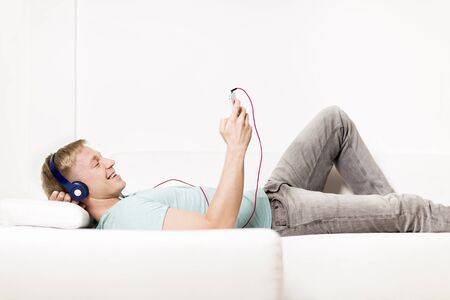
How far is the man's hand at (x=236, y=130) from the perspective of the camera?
1.55 meters

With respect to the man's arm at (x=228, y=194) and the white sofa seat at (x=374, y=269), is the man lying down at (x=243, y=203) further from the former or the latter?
the white sofa seat at (x=374, y=269)

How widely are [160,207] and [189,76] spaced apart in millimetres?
1132

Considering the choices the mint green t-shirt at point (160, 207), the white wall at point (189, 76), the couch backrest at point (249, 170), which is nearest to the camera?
the mint green t-shirt at point (160, 207)

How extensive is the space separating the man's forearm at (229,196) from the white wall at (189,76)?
1015mm

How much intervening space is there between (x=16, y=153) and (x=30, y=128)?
136mm

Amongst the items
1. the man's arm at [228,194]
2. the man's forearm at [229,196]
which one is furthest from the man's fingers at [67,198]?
the man's forearm at [229,196]

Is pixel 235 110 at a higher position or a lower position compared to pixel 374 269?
higher

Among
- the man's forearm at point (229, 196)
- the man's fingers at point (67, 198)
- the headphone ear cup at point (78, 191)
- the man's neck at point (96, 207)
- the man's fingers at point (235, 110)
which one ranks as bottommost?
the man's neck at point (96, 207)

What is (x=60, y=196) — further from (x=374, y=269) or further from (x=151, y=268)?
(x=374, y=269)

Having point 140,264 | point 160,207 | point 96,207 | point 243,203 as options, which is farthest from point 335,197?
point 140,264

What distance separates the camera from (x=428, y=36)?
2.56m

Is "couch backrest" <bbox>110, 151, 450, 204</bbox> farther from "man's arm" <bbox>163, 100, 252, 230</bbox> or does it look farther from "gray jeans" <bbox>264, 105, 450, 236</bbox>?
"man's arm" <bbox>163, 100, 252, 230</bbox>

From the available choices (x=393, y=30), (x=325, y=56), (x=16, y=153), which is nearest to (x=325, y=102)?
(x=325, y=56)

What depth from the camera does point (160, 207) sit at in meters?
1.53
